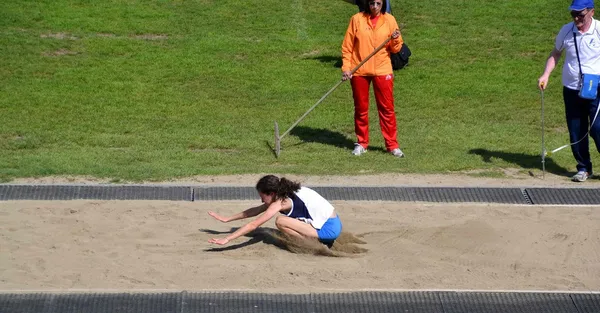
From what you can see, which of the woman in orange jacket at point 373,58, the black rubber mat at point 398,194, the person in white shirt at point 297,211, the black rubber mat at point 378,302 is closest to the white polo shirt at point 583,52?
the black rubber mat at point 398,194

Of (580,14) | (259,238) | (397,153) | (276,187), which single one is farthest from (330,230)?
(580,14)

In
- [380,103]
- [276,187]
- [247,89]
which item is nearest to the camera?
[276,187]

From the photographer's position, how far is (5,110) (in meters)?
13.4

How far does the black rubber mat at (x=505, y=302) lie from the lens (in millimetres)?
7445

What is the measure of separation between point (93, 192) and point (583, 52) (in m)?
5.46

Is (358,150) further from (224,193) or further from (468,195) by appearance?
(224,193)

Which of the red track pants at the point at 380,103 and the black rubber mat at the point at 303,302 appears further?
the red track pants at the point at 380,103

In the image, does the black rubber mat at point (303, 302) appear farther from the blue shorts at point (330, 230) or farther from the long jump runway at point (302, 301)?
the blue shorts at point (330, 230)

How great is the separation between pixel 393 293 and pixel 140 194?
3.47 m

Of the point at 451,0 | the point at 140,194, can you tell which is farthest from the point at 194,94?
the point at 451,0

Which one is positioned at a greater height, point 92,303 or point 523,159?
point 92,303

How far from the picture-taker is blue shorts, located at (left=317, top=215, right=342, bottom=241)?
8.44 meters

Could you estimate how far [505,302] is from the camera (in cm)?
755

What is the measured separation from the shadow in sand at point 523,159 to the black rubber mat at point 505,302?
153 inches
